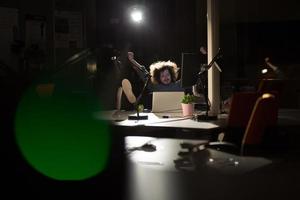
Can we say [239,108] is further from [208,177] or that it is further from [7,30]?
[7,30]

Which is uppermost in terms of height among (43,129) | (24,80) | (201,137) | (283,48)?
(283,48)

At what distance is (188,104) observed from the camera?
4391mm

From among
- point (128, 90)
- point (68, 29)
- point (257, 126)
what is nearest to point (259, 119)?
point (257, 126)

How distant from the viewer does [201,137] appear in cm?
373

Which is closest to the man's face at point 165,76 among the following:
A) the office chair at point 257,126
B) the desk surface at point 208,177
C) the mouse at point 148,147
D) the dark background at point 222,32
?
the office chair at point 257,126

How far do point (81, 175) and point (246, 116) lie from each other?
2958 mm

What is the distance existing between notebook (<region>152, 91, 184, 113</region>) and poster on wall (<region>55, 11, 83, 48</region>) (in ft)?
6.56

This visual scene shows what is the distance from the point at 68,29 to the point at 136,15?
161 centimetres

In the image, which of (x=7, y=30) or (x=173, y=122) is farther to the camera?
(x=7, y=30)

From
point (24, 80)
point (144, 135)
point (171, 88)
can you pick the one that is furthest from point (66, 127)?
point (171, 88)

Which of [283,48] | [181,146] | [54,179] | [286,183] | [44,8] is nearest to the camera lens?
[54,179]

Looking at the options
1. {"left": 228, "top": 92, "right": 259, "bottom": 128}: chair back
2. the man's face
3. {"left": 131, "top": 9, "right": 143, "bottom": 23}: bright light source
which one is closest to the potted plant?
the man's face

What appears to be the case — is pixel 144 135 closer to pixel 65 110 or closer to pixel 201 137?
pixel 201 137

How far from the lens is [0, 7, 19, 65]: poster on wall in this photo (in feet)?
17.1
